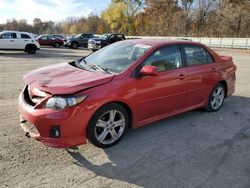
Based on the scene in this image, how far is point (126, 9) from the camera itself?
235 feet

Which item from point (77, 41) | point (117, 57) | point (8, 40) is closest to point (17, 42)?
point (8, 40)

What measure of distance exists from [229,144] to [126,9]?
7085cm

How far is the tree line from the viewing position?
4406cm

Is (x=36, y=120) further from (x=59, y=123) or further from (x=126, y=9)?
(x=126, y=9)

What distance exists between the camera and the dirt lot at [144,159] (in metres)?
3.33

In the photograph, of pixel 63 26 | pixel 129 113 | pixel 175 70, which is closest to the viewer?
pixel 129 113

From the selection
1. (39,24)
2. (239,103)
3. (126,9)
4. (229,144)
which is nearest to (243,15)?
A: (126,9)

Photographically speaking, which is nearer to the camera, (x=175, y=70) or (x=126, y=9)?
(x=175, y=70)

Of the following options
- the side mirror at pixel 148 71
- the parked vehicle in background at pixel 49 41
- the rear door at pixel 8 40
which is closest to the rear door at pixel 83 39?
the parked vehicle in background at pixel 49 41

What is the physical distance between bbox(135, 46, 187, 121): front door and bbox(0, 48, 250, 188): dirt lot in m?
0.43

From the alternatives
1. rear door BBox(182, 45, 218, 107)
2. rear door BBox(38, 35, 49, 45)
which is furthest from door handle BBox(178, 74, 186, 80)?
rear door BBox(38, 35, 49, 45)

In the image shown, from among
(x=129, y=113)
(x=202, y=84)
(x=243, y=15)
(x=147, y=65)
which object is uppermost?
(x=243, y=15)

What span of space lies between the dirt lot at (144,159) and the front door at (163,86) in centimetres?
43

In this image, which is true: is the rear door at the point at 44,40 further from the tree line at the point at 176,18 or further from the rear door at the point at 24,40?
the tree line at the point at 176,18
